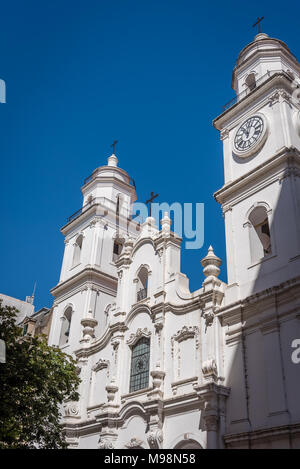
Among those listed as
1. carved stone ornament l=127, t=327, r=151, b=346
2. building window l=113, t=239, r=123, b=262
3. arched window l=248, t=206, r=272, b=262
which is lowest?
carved stone ornament l=127, t=327, r=151, b=346

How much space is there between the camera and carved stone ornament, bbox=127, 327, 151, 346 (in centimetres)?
2347

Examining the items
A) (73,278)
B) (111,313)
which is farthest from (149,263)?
(73,278)

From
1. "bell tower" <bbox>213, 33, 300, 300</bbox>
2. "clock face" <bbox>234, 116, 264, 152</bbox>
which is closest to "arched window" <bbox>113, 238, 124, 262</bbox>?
"bell tower" <bbox>213, 33, 300, 300</bbox>

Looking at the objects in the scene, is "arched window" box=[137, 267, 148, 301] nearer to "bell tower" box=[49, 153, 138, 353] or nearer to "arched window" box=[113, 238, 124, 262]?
"bell tower" box=[49, 153, 138, 353]

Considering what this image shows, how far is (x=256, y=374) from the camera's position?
57.6 feet

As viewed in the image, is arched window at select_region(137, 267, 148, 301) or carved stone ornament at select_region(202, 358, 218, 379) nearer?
carved stone ornament at select_region(202, 358, 218, 379)

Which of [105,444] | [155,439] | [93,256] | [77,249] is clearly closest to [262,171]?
[155,439]

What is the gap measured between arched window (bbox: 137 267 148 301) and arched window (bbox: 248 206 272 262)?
6.87m

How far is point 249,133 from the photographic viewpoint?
23.5m

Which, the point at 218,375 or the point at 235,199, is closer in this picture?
the point at 218,375

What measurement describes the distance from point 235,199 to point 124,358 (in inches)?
374

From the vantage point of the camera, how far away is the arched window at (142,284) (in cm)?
2617
